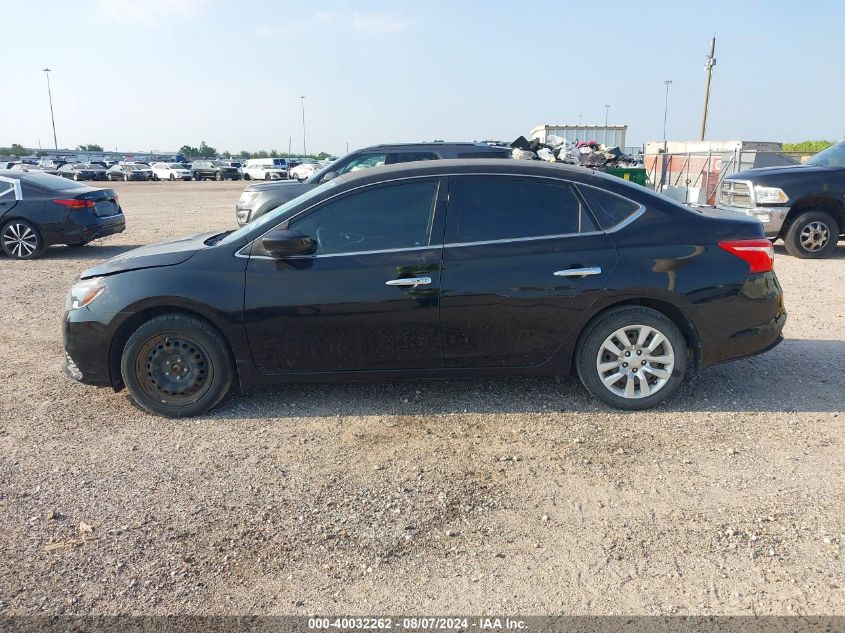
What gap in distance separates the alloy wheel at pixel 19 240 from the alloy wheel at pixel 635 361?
10.7 meters

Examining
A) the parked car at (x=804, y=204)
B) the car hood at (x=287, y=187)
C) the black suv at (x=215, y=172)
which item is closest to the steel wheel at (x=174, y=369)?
the car hood at (x=287, y=187)

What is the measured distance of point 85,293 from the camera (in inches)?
182

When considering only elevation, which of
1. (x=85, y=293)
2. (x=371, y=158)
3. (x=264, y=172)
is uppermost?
(x=371, y=158)

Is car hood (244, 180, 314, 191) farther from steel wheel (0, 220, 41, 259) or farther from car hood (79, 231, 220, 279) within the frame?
car hood (79, 231, 220, 279)

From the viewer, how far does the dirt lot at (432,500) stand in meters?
2.84

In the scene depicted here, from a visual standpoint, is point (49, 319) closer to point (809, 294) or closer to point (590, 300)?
point (590, 300)

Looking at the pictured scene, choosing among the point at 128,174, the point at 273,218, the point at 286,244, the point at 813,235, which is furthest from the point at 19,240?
the point at 128,174

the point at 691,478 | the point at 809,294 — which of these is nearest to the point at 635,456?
the point at 691,478

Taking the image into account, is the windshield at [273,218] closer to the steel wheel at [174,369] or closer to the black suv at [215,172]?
the steel wheel at [174,369]

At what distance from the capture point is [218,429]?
4457 mm

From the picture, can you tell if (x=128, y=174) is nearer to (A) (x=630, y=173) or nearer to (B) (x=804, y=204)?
(A) (x=630, y=173)

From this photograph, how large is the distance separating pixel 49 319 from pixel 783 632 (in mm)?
7396

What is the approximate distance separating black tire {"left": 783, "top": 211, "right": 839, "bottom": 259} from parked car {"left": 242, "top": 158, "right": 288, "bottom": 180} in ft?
145

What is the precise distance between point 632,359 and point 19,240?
11.0 metres
